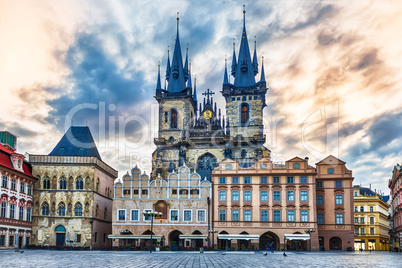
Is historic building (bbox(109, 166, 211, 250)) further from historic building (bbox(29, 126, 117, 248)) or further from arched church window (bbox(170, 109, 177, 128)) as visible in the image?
arched church window (bbox(170, 109, 177, 128))

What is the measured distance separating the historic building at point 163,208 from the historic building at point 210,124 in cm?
1768

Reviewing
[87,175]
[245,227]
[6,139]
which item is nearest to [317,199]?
[245,227]

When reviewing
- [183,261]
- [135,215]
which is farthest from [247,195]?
[183,261]

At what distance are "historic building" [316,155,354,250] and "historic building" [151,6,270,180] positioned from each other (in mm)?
19965

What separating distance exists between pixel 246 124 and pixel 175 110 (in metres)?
14.2

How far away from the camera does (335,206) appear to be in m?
65.6

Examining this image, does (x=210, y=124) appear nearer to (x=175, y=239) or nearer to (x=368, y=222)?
(x=175, y=239)

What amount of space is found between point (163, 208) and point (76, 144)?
16.5 m

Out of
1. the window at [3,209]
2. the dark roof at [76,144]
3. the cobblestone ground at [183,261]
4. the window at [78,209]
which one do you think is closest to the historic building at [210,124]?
the dark roof at [76,144]

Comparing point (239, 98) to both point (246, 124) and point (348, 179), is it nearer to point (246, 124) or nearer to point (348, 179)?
point (246, 124)

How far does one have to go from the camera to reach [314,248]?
62844mm

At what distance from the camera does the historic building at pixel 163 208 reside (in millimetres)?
65438

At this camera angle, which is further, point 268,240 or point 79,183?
point 79,183

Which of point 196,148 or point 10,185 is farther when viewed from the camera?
point 196,148
